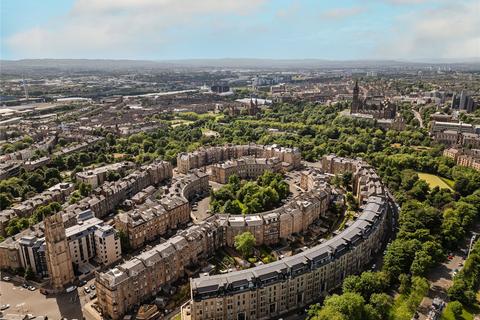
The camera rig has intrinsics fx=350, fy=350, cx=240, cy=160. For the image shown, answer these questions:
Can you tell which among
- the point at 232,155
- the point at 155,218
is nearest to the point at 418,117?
the point at 232,155

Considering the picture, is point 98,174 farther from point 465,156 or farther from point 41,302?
point 465,156

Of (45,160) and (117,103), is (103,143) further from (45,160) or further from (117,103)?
(117,103)

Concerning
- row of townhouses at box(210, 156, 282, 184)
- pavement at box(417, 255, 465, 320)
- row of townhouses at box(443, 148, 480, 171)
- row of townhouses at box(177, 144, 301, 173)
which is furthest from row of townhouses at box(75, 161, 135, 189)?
row of townhouses at box(443, 148, 480, 171)

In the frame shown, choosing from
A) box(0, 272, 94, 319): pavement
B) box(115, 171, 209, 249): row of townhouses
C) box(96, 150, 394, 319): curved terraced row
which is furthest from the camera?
box(115, 171, 209, 249): row of townhouses

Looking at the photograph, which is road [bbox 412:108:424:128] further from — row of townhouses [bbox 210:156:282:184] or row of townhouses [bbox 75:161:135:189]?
row of townhouses [bbox 75:161:135:189]

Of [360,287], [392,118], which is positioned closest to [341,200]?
[360,287]

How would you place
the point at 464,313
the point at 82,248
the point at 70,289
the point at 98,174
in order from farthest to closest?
the point at 98,174, the point at 82,248, the point at 70,289, the point at 464,313

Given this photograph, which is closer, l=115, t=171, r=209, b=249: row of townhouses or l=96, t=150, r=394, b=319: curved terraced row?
l=96, t=150, r=394, b=319: curved terraced row
